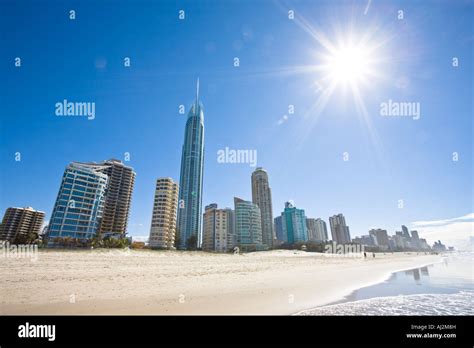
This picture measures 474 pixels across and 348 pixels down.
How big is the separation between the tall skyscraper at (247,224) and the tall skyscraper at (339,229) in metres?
77.0

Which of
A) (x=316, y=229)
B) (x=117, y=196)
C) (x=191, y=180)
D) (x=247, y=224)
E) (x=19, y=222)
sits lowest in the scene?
(x=316, y=229)

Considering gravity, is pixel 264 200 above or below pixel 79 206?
above

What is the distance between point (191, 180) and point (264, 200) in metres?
58.0

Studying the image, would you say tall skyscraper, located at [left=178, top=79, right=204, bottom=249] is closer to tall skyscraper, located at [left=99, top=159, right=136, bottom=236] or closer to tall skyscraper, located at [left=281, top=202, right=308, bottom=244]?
tall skyscraper, located at [left=99, top=159, right=136, bottom=236]

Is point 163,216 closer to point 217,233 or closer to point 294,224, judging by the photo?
point 217,233

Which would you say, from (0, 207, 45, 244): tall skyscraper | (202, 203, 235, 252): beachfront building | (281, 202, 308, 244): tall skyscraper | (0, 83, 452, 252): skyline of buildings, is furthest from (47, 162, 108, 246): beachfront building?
(281, 202, 308, 244): tall skyscraper

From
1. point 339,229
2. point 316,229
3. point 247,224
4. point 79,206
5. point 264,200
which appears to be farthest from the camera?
point 316,229

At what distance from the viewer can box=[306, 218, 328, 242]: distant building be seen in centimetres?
17812

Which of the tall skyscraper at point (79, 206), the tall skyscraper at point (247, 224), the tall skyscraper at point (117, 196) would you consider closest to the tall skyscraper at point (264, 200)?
the tall skyscraper at point (247, 224)

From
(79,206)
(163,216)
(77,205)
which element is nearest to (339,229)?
(163,216)

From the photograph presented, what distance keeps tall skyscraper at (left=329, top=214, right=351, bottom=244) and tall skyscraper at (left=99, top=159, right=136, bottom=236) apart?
146483mm

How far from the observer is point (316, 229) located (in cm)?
18412
